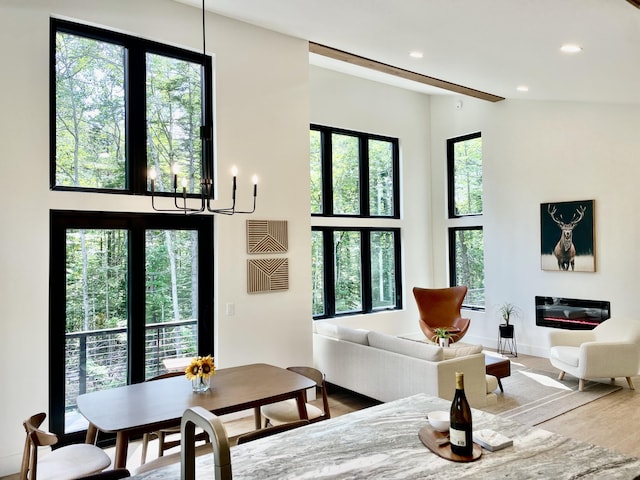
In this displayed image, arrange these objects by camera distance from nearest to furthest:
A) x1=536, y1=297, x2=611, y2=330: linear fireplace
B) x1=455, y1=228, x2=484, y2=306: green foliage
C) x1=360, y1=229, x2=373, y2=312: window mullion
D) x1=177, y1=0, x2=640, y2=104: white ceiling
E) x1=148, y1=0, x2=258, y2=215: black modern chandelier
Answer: x1=148, y1=0, x2=258, y2=215: black modern chandelier → x1=177, y1=0, x2=640, y2=104: white ceiling → x1=536, y1=297, x2=611, y2=330: linear fireplace → x1=360, y1=229, x2=373, y2=312: window mullion → x1=455, y1=228, x2=484, y2=306: green foliage

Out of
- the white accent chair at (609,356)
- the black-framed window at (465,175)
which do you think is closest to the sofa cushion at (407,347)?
the white accent chair at (609,356)

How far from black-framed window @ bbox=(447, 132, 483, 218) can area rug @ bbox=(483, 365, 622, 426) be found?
113 inches

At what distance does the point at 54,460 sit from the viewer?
2699 mm

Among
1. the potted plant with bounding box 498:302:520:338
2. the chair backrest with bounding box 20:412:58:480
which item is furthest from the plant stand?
the chair backrest with bounding box 20:412:58:480

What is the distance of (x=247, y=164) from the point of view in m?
4.72

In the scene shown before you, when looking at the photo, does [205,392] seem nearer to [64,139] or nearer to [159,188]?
[159,188]

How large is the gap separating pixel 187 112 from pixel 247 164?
0.73 meters

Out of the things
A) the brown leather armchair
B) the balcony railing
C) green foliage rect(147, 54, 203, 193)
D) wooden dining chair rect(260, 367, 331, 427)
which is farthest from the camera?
the brown leather armchair

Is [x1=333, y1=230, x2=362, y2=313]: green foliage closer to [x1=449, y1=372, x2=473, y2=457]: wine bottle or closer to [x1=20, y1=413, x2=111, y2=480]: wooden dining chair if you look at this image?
[x1=20, y1=413, x2=111, y2=480]: wooden dining chair

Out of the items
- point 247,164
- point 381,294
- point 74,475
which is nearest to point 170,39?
point 247,164

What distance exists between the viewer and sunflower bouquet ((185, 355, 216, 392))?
10.1 feet

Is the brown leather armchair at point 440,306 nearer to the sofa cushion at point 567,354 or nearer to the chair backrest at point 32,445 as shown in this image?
the sofa cushion at point 567,354

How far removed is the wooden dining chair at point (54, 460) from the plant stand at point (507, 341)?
5639 mm

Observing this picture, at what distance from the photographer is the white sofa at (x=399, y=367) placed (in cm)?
414
